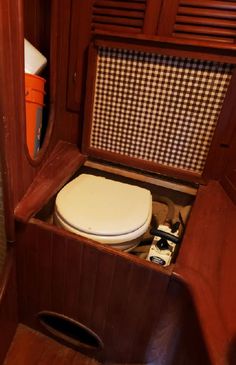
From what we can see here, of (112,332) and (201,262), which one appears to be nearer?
(201,262)

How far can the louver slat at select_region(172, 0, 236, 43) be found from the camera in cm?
87

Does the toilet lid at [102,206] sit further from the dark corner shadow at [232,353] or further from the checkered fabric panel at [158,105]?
the dark corner shadow at [232,353]

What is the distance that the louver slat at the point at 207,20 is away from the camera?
2.86ft

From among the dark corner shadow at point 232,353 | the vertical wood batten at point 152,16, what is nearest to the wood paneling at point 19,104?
the vertical wood batten at point 152,16

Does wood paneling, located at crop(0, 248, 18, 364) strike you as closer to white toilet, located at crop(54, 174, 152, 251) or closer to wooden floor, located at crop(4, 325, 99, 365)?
wooden floor, located at crop(4, 325, 99, 365)

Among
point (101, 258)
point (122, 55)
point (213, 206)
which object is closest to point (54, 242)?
point (101, 258)

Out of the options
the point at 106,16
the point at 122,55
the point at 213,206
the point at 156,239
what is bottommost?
the point at 156,239

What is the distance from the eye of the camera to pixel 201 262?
779 mm

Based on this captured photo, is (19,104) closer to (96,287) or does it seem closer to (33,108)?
(33,108)

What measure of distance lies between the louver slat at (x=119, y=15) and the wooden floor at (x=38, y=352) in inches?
48.7

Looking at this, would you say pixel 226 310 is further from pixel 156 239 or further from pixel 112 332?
pixel 112 332

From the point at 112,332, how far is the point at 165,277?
37cm

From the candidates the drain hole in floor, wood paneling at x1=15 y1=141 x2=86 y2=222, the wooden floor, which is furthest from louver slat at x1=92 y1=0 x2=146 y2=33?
the wooden floor

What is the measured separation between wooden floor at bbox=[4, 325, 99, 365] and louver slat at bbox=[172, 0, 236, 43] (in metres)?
1.28
